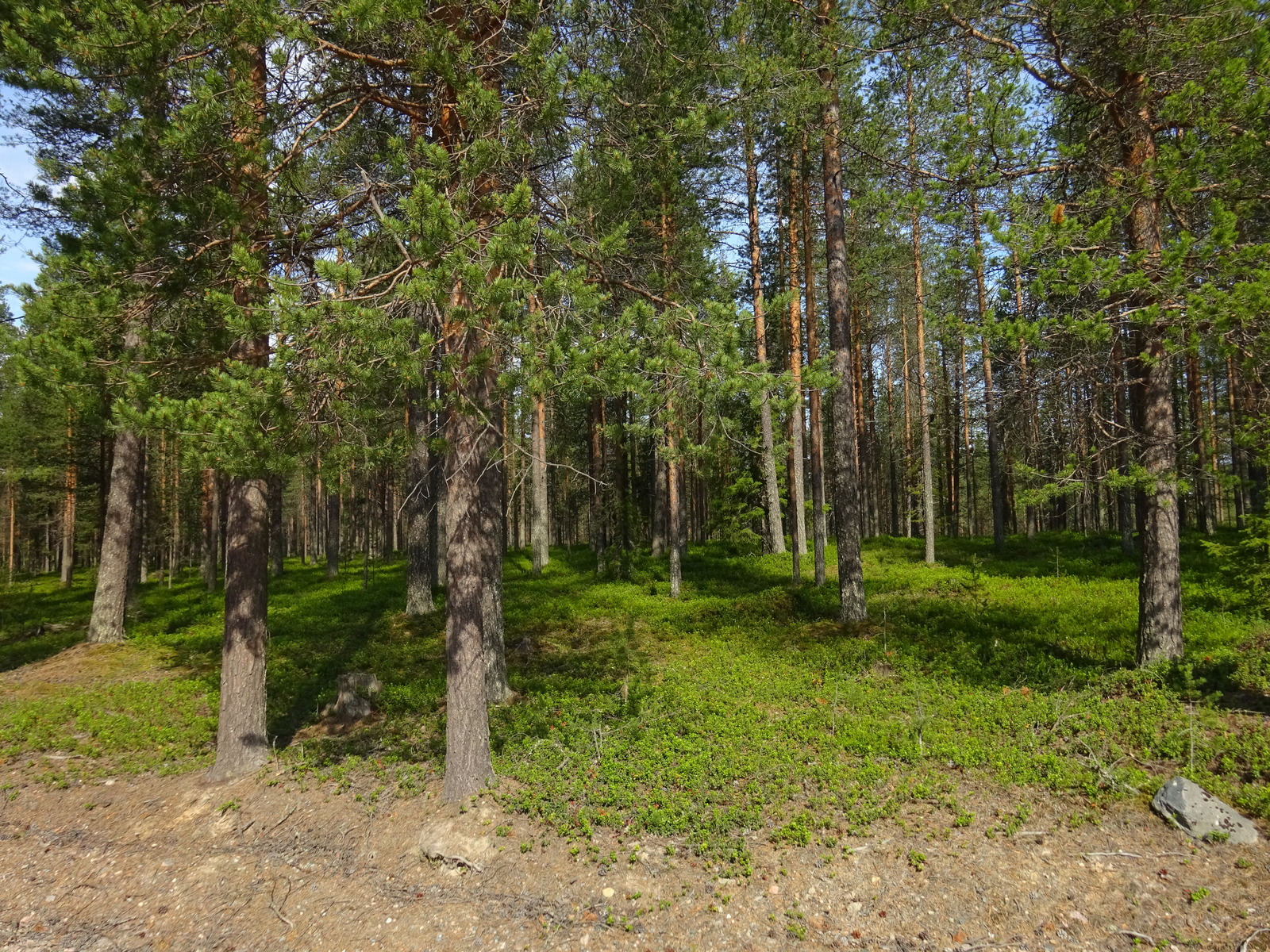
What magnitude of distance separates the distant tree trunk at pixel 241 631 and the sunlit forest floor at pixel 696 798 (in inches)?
18.6

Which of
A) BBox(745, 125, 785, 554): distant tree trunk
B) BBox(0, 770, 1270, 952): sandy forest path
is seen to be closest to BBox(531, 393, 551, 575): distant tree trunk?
BBox(745, 125, 785, 554): distant tree trunk

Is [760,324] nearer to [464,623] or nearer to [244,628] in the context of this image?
[464,623]

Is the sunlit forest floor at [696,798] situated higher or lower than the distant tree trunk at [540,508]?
lower

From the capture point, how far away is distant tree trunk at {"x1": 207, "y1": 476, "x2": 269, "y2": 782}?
6.74 m

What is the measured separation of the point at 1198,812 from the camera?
5047mm

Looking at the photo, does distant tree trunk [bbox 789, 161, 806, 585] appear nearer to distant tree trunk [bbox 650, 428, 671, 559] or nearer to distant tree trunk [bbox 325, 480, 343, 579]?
distant tree trunk [bbox 650, 428, 671, 559]

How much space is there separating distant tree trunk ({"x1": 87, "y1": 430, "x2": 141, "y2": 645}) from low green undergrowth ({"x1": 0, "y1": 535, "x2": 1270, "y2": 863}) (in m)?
1.16

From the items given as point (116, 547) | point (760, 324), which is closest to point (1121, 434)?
point (760, 324)

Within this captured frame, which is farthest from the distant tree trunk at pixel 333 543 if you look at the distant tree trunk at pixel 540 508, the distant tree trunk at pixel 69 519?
the distant tree trunk at pixel 69 519

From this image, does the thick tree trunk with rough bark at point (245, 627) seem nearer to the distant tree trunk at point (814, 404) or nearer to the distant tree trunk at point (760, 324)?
the distant tree trunk at point (814, 404)

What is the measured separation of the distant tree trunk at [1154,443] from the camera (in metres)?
6.99

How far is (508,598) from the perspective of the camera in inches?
605

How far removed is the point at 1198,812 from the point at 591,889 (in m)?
4.94

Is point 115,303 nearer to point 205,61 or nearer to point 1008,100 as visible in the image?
point 205,61
